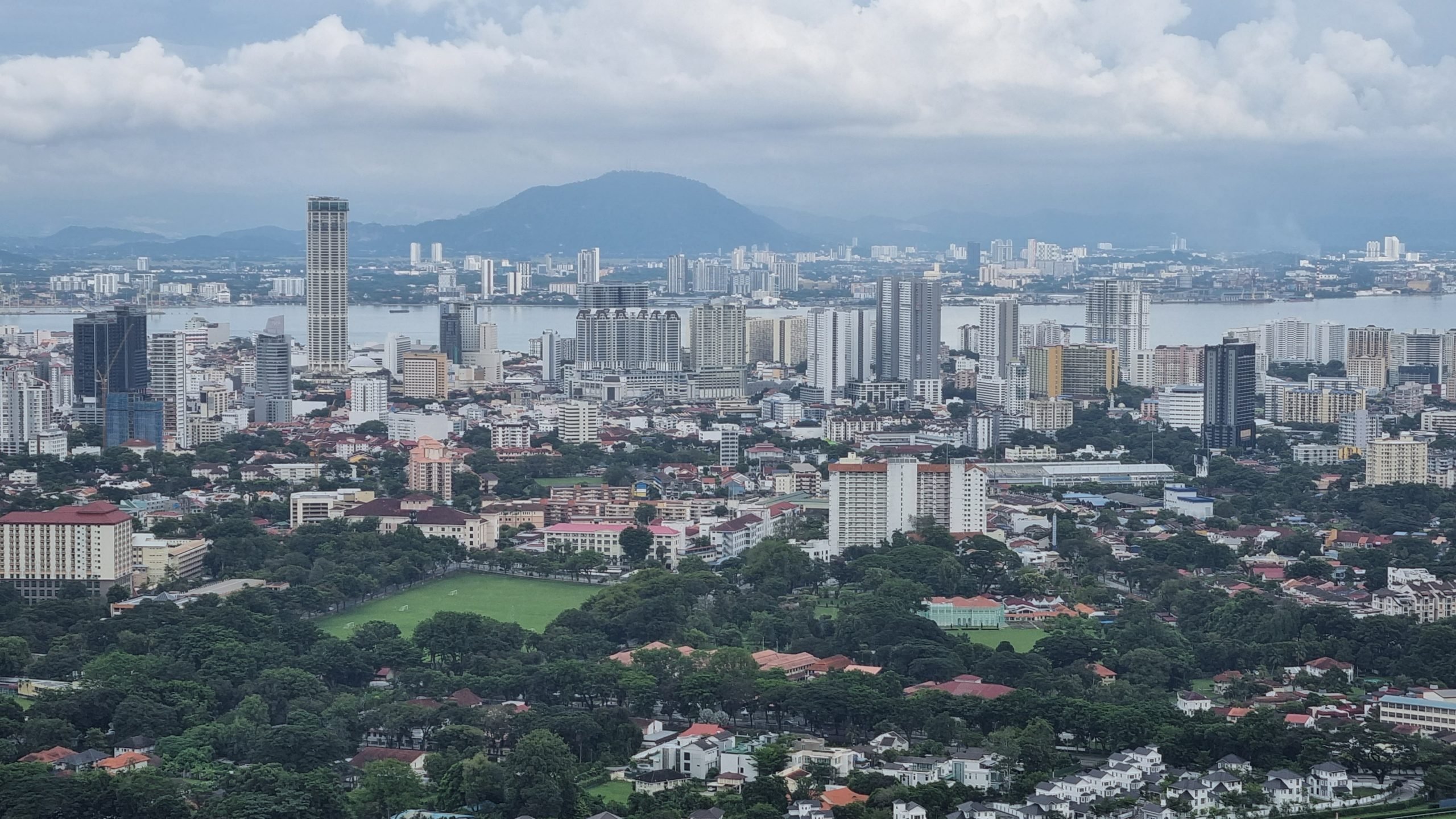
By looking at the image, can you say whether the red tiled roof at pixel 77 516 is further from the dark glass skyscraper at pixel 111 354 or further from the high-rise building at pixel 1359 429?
the high-rise building at pixel 1359 429

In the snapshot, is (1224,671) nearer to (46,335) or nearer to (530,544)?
(530,544)

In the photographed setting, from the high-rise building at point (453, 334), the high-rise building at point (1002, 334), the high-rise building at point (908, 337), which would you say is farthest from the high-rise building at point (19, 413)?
the high-rise building at point (1002, 334)

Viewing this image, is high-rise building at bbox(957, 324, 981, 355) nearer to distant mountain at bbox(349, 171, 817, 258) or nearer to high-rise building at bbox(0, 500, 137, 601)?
high-rise building at bbox(0, 500, 137, 601)

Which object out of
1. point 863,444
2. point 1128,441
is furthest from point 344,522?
point 1128,441

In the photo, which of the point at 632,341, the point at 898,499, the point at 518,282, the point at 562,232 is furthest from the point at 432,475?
the point at 562,232

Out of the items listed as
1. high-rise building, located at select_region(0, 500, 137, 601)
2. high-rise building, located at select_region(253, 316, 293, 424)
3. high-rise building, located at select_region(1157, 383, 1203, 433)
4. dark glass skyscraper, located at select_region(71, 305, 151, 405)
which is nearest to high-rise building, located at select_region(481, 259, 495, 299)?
high-rise building, located at select_region(253, 316, 293, 424)
